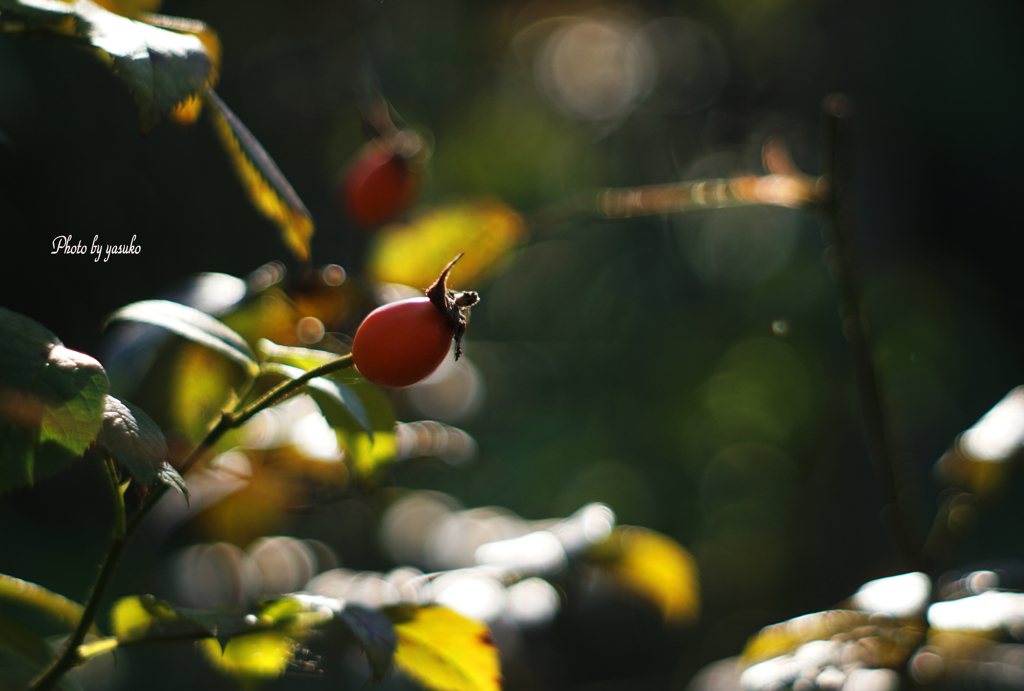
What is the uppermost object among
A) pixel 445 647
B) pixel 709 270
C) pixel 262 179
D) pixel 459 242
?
pixel 262 179

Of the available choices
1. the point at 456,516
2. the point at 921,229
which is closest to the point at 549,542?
the point at 456,516

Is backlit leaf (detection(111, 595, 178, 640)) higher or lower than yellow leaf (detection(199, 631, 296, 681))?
higher

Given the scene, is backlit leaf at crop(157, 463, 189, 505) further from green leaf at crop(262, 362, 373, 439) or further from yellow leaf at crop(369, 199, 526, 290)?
yellow leaf at crop(369, 199, 526, 290)

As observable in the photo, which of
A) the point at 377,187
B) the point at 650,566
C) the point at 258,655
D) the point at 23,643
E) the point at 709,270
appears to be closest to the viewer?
the point at 23,643

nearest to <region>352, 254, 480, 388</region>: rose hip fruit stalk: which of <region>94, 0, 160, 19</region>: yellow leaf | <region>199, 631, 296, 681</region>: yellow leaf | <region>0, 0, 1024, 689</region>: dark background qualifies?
<region>199, 631, 296, 681</region>: yellow leaf

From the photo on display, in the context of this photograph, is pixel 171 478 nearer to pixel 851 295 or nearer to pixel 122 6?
pixel 122 6

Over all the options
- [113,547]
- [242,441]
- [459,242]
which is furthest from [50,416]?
[459,242]

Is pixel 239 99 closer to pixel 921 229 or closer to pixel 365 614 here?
pixel 365 614
